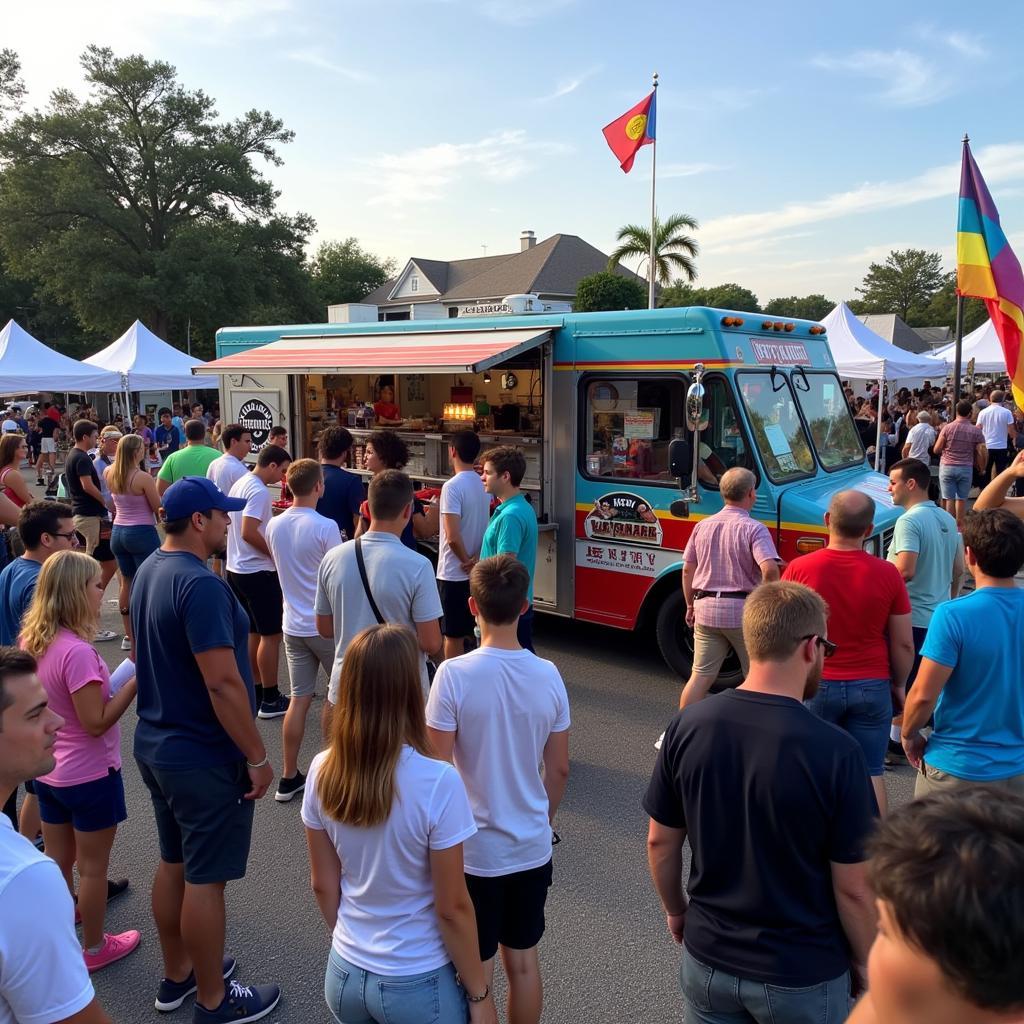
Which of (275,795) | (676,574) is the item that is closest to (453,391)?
(676,574)

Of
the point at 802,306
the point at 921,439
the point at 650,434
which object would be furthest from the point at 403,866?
the point at 802,306

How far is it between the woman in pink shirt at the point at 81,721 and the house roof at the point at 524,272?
42182 mm

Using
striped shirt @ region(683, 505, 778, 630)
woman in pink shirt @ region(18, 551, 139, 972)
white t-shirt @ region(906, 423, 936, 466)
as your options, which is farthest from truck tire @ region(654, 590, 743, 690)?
white t-shirt @ region(906, 423, 936, 466)

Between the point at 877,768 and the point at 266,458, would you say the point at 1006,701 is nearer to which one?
the point at 877,768

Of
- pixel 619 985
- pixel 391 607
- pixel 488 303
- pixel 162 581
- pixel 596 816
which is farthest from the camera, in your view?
pixel 488 303

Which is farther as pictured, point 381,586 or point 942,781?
point 381,586

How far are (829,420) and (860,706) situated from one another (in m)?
3.83

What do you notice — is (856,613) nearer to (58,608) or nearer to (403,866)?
(403,866)

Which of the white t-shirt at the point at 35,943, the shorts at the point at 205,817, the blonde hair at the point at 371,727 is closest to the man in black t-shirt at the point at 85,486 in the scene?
the shorts at the point at 205,817

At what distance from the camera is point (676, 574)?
20.4 feet

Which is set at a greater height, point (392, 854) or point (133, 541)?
point (392, 854)

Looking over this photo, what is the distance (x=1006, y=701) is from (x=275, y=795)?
12.4 feet

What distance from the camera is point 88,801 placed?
124 inches

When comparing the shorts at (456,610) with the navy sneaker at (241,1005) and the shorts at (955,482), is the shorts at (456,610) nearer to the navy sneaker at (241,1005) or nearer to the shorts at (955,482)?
the navy sneaker at (241,1005)
